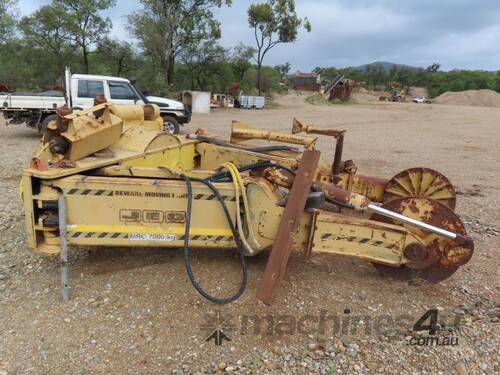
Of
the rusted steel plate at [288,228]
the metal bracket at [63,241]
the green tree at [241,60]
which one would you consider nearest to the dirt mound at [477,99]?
the green tree at [241,60]

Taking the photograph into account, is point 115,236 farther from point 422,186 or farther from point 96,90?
point 96,90

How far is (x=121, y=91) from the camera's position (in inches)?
440

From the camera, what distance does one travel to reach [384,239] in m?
2.88

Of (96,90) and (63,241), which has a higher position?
(96,90)

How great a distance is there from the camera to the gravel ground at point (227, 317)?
7.86 feet

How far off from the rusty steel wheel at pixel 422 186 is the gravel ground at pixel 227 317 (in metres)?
0.78

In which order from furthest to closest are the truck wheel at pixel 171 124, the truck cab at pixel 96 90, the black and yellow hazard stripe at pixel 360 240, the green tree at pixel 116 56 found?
the green tree at pixel 116 56 → the truck wheel at pixel 171 124 → the truck cab at pixel 96 90 → the black and yellow hazard stripe at pixel 360 240

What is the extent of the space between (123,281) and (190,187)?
1.00 meters

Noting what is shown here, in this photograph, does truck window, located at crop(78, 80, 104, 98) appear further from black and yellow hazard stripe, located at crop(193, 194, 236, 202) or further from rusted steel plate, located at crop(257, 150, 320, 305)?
rusted steel plate, located at crop(257, 150, 320, 305)

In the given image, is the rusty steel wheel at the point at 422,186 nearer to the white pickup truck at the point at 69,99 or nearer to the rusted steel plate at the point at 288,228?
the rusted steel plate at the point at 288,228

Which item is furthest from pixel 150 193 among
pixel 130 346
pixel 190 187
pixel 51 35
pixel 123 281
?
pixel 51 35

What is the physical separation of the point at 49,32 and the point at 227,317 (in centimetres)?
3034

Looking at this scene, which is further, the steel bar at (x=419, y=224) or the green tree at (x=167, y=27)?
the green tree at (x=167, y=27)

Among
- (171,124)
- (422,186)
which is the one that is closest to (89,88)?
(171,124)
